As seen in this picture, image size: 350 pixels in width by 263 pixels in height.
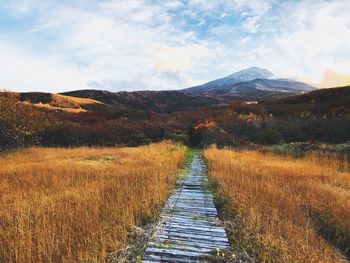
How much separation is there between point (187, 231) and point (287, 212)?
2125mm

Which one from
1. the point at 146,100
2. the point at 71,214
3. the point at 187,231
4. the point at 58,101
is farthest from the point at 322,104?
the point at 146,100

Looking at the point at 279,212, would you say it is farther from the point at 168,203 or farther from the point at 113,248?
the point at 113,248

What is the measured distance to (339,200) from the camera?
656 centimetres

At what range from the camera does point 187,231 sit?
5176 mm

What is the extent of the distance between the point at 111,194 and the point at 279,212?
3.59 meters

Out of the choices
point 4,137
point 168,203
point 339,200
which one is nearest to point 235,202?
point 168,203

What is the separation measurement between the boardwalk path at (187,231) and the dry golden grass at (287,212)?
345mm

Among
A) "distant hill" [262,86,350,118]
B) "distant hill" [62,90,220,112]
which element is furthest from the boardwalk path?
"distant hill" [62,90,220,112]

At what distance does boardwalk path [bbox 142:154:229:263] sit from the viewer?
423cm

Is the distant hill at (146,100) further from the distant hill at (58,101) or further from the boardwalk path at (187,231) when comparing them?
the boardwalk path at (187,231)

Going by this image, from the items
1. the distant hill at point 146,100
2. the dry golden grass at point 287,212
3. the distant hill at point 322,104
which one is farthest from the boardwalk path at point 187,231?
the distant hill at point 146,100

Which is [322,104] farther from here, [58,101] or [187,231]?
[58,101]

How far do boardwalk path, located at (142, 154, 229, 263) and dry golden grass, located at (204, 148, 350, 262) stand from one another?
34 centimetres

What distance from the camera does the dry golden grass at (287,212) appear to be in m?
4.25
